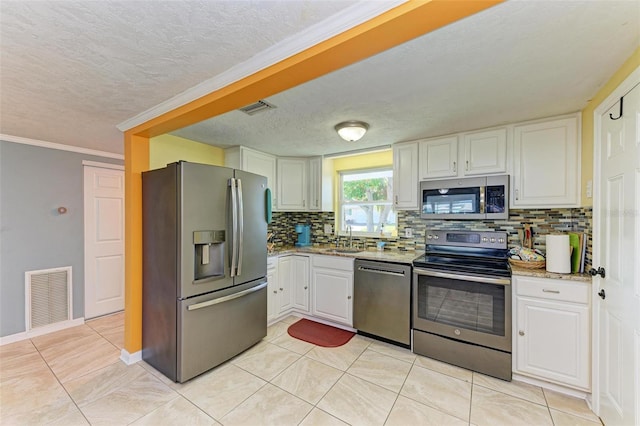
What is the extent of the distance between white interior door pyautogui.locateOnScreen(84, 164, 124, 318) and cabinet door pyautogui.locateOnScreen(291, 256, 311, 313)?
247 cm

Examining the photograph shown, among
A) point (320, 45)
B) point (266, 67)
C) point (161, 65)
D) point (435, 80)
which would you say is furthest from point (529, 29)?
point (161, 65)

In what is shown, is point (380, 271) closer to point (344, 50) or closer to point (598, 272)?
point (598, 272)

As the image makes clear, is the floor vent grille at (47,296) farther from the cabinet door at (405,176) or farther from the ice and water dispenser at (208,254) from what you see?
the cabinet door at (405,176)

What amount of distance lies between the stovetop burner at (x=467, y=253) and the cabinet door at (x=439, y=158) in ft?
2.15

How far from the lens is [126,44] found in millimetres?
1338

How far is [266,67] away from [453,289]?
2.30m

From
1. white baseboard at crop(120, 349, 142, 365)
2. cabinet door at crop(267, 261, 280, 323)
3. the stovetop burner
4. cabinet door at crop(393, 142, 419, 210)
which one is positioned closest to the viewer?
the stovetop burner

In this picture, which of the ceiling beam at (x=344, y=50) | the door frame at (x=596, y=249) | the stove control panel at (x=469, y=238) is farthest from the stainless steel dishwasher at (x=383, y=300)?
the ceiling beam at (x=344, y=50)

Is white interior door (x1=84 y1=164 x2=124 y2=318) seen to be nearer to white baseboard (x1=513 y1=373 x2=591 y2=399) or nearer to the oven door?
the oven door

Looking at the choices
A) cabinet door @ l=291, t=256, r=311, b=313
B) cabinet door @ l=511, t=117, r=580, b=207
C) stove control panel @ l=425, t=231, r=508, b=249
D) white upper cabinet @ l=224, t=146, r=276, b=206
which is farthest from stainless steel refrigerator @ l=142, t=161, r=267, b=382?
cabinet door @ l=511, t=117, r=580, b=207

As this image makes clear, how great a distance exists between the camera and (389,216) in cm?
352

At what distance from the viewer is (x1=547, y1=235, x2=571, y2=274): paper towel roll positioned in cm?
202

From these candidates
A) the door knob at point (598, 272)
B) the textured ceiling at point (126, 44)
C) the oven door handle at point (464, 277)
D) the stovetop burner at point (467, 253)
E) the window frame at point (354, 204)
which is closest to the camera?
the textured ceiling at point (126, 44)

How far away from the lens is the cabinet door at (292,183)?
3.68m
